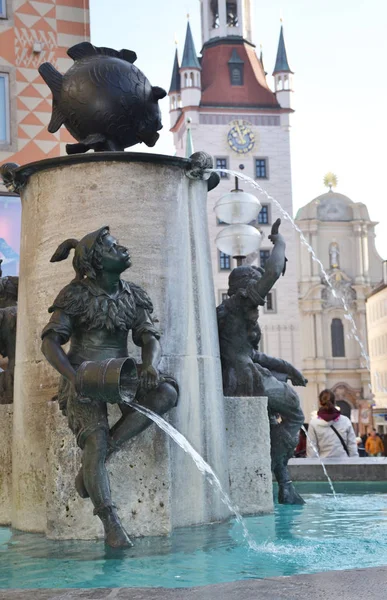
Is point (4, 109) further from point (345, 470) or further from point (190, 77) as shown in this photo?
point (190, 77)

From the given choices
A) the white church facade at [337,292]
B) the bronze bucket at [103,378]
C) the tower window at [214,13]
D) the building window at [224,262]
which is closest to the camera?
the bronze bucket at [103,378]

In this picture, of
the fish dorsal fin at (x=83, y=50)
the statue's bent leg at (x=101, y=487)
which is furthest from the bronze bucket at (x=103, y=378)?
the fish dorsal fin at (x=83, y=50)

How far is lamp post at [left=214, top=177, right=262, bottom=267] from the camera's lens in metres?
14.4

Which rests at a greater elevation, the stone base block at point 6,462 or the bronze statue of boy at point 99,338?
the bronze statue of boy at point 99,338

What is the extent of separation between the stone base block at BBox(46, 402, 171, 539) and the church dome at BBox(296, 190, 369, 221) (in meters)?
67.2

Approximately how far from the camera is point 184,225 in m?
5.69

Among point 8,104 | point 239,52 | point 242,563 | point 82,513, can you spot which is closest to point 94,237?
point 82,513

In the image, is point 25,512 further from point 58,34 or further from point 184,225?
point 58,34

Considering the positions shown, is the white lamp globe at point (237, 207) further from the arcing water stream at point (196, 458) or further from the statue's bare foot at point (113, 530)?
the statue's bare foot at point (113, 530)

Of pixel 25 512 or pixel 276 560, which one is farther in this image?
pixel 25 512

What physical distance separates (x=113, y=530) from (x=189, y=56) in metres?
61.7

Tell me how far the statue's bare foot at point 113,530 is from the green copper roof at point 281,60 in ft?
199

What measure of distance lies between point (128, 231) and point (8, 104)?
14397 mm

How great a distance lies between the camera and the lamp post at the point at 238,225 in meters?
14.4
